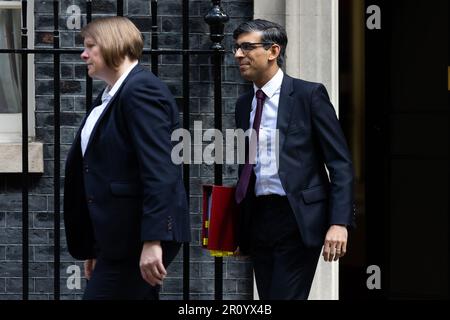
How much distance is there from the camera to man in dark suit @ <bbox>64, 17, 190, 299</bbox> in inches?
205

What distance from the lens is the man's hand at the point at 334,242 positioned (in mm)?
5598

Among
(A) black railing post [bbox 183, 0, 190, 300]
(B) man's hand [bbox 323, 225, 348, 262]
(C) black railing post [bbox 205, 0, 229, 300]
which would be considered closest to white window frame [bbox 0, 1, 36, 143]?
(A) black railing post [bbox 183, 0, 190, 300]

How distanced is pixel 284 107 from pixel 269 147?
0.18 meters

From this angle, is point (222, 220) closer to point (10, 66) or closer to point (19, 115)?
point (19, 115)

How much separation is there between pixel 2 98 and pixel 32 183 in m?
0.55

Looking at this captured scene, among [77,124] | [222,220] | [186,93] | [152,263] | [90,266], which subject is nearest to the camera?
[152,263]

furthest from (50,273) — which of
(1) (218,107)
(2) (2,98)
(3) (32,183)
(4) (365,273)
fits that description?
(4) (365,273)

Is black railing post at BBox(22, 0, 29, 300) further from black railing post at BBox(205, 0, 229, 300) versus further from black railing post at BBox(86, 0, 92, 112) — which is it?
black railing post at BBox(205, 0, 229, 300)

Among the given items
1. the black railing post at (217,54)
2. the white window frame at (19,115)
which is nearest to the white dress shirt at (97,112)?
the black railing post at (217,54)

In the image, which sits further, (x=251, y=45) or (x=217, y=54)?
(x=217, y=54)

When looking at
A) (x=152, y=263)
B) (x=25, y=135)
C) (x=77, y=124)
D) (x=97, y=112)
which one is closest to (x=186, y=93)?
(x=25, y=135)

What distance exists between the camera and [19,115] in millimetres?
7629

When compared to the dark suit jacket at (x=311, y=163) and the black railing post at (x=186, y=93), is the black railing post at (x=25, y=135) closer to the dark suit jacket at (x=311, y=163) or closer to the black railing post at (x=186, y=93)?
the black railing post at (x=186, y=93)

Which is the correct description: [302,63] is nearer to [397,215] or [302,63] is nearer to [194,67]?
[194,67]
